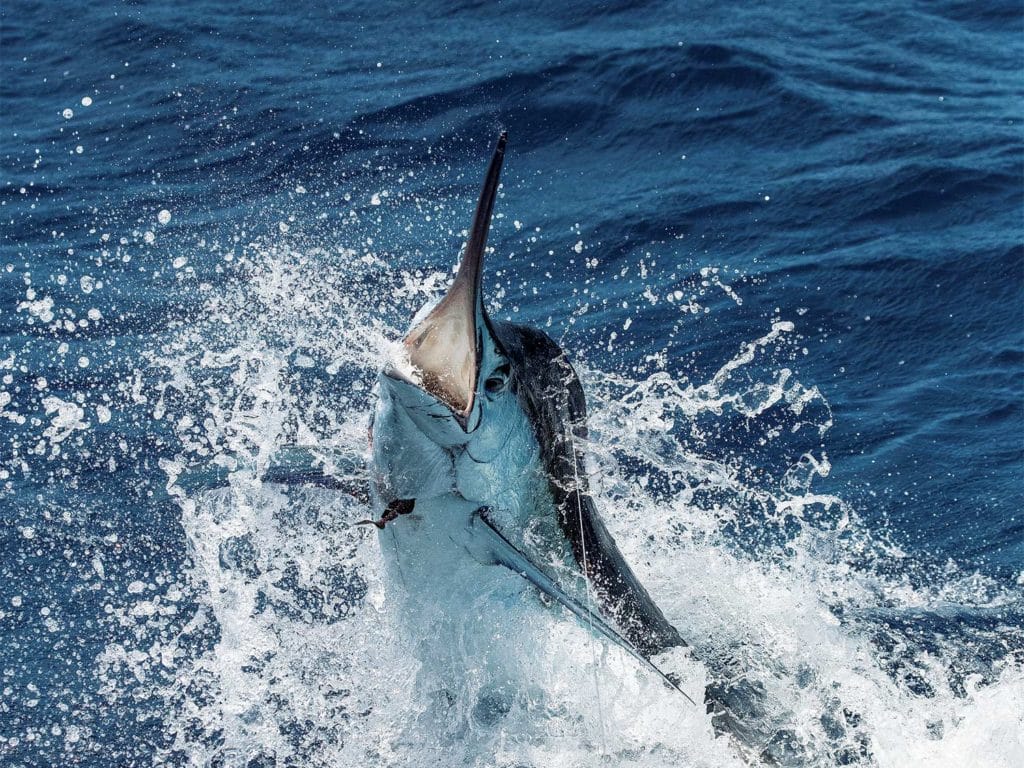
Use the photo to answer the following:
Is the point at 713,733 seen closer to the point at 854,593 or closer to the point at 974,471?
the point at 854,593

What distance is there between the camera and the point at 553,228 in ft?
29.5

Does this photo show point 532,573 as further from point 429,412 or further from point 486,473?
point 429,412

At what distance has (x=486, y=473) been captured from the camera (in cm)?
387

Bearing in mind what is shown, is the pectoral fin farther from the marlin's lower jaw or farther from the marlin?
the marlin's lower jaw

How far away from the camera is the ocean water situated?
487 cm

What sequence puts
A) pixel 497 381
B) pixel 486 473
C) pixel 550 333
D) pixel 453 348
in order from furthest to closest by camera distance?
1. pixel 550 333
2. pixel 486 473
3. pixel 497 381
4. pixel 453 348

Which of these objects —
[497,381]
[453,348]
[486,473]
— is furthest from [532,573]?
[453,348]

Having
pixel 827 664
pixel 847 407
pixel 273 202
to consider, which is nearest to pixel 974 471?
pixel 847 407

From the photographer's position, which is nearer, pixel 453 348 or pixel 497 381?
pixel 453 348

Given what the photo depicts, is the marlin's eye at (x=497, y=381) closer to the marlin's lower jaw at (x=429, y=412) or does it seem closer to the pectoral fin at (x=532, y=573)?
the marlin's lower jaw at (x=429, y=412)

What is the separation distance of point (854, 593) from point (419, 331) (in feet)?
10.8

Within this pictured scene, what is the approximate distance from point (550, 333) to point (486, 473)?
396cm

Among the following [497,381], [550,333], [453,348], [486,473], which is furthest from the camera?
[550,333]

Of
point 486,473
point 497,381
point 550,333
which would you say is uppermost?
point 497,381
